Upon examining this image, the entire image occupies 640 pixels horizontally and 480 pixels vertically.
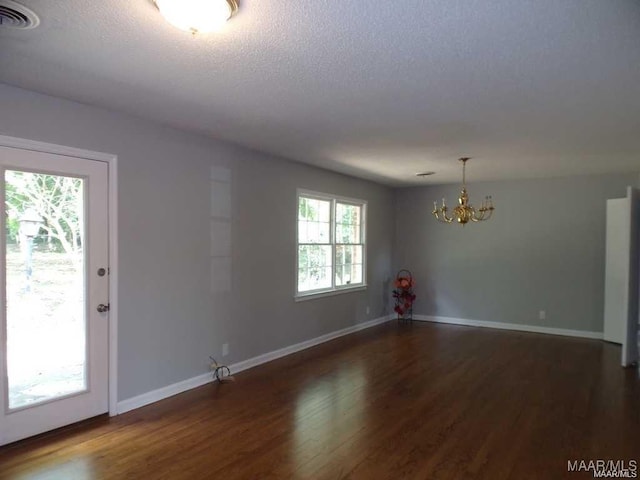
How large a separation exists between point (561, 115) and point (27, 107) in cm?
398

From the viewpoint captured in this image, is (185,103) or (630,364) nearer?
(185,103)

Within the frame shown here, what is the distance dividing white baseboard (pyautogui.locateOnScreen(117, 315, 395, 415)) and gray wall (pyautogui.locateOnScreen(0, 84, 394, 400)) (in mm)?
56

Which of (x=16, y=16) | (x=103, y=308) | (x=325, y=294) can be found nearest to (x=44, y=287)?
(x=103, y=308)

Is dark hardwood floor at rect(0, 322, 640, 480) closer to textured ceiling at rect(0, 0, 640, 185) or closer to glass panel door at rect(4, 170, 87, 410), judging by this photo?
glass panel door at rect(4, 170, 87, 410)

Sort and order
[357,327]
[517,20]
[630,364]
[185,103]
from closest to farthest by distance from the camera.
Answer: [517,20]
[185,103]
[630,364]
[357,327]

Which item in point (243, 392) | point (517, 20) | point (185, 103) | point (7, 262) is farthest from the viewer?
point (243, 392)

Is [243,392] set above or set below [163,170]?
below

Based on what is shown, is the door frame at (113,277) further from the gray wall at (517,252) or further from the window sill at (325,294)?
the gray wall at (517,252)

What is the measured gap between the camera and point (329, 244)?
20.2 ft

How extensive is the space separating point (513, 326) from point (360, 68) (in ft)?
18.9

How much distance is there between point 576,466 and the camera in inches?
103

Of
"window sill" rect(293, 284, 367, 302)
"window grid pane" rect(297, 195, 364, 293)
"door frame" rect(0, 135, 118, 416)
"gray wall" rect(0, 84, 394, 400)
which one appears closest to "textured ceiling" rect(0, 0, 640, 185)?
"gray wall" rect(0, 84, 394, 400)

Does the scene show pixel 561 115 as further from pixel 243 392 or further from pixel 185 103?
pixel 243 392

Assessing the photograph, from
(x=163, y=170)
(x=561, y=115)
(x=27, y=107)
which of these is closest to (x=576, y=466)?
(x=561, y=115)
